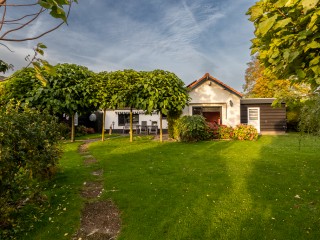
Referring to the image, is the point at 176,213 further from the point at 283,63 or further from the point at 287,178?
the point at 287,178

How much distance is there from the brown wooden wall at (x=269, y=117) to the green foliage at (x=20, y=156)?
23883 mm

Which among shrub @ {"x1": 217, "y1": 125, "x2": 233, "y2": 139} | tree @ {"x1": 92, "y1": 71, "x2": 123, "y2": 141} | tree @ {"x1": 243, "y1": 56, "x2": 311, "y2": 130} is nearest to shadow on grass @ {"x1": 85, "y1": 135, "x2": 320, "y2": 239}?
tree @ {"x1": 243, "y1": 56, "x2": 311, "y2": 130}

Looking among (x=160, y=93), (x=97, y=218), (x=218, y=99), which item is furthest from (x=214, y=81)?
(x=97, y=218)

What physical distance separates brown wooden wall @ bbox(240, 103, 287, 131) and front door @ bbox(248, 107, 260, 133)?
1.15 feet

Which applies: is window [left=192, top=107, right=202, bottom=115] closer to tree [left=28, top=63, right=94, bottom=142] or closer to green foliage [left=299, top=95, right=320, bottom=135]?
tree [left=28, top=63, right=94, bottom=142]

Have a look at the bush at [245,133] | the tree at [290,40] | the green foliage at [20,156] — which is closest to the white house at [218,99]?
the bush at [245,133]

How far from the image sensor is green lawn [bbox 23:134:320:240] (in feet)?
15.9

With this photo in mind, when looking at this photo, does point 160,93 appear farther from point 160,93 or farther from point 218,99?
point 218,99

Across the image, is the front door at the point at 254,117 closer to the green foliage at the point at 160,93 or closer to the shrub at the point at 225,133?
the shrub at the point at 225,133

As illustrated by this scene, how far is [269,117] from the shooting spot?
89.8ft

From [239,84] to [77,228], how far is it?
5107 cm

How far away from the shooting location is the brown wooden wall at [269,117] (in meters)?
27.2

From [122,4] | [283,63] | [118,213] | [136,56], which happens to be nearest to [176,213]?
[118,213]

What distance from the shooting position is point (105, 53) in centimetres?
1137
